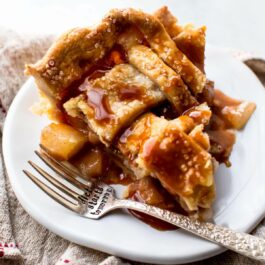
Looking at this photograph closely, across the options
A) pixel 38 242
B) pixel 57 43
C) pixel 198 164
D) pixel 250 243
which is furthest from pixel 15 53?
pixel 250 243

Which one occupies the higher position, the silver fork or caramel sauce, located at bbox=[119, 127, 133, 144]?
caramel sauce, located at bbox=[119, 127, 133, 144]

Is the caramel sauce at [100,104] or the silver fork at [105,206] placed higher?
the caramel sauce at [100,104]

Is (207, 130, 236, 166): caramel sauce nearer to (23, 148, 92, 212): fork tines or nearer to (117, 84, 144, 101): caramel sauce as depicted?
(117, 84, 144, 101): caramel sauce

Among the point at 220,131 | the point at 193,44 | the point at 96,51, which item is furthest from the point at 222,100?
the point at 96,51

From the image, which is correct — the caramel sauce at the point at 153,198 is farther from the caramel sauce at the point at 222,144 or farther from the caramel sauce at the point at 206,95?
the caramel sauce at the point at 206,95

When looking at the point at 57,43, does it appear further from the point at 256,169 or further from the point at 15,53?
the point at 256,169

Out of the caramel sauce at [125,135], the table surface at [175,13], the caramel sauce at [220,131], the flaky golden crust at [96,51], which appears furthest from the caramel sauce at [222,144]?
the table surface at [175,13]

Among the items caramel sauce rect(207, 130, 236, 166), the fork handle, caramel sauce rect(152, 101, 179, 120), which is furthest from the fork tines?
caramel sauce rect(207, 130, 236, 166)
